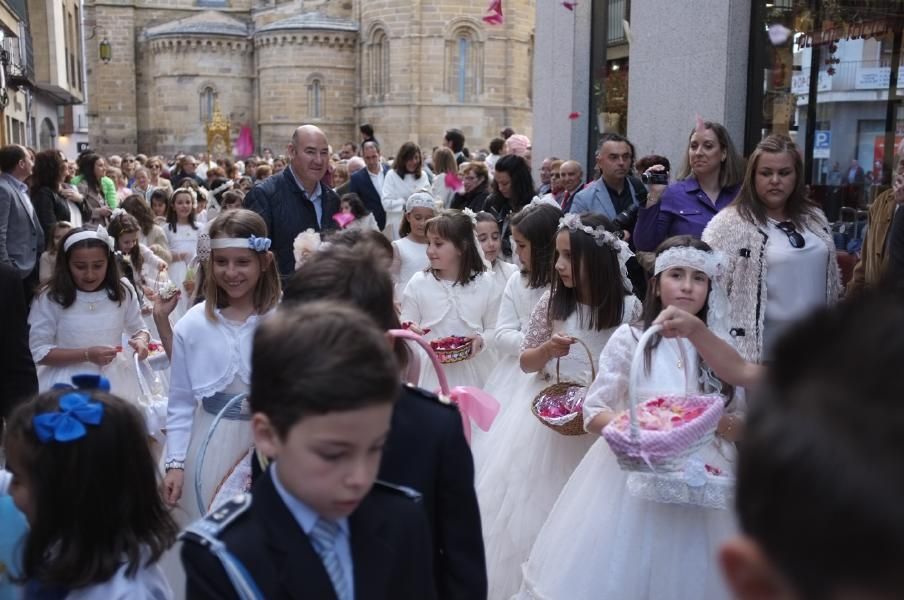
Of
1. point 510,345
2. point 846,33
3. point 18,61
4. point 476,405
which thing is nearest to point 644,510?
point 476,405

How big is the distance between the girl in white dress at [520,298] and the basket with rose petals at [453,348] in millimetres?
217

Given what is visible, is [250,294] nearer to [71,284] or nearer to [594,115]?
[71,284]

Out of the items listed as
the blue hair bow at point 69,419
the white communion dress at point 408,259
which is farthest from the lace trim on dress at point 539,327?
the white communion dress at point 408,259

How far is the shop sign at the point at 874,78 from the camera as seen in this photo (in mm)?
7035

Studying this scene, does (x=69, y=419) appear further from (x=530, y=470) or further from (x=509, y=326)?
(x=509, y=326)

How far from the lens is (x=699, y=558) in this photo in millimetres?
3678

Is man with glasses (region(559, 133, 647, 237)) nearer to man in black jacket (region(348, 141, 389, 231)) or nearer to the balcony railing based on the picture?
man in black jacket (region(348, 141, 389, 231))

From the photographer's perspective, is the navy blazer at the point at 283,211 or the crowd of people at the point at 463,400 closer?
the crowd of people at the point at 463,400

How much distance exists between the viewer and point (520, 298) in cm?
575

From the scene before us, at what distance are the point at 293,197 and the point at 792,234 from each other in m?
3.48

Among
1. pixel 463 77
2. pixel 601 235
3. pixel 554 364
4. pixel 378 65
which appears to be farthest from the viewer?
pixel 378 65

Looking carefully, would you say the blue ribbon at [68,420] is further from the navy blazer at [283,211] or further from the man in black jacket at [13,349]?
the navy blazer at [283,211]

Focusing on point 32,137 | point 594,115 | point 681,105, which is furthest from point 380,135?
point 681,105

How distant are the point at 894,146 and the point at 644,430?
15.5 ft
